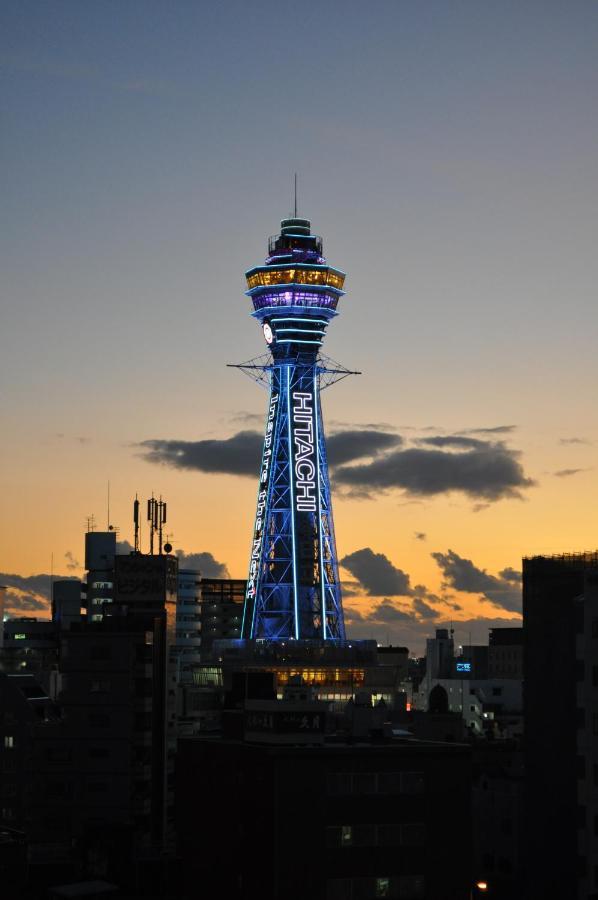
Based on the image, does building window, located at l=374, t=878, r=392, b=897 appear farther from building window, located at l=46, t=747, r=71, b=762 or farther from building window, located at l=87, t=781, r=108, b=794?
building window, located at l=46, t=747, r=71, b=762

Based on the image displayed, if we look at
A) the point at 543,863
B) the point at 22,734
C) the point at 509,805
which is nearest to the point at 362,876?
the point at 543,863

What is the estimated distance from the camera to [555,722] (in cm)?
10650

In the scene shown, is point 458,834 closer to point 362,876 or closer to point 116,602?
point 362,876

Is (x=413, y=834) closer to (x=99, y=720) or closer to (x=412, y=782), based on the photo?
(x=412, y=782)

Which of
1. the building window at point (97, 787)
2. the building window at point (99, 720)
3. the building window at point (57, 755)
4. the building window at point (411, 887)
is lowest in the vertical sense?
the building window at point (411, 887)

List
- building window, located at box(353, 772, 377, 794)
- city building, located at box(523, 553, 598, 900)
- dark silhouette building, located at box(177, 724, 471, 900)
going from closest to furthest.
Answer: dark silhouette building, located at box(177, 724, 471, 900)
building window, located at box(353, 772, 377, 794)
city building, located at box(523, 553, 598, 900)

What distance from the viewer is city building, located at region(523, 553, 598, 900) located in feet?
339

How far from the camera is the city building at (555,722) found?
103438 mm

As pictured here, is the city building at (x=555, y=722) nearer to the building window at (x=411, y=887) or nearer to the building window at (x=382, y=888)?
the building window at (x=411, y=887)

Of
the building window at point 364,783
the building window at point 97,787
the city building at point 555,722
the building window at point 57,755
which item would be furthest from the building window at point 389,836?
the building window at point 57,755

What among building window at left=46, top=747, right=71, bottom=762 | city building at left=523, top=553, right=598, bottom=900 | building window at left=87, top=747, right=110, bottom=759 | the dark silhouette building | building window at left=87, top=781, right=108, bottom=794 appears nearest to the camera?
the dark silhouette building

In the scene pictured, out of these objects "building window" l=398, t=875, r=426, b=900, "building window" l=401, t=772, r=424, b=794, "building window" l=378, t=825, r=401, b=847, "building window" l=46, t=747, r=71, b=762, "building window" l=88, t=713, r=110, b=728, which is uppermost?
"building window" l=88, t=713, r=110, b=728

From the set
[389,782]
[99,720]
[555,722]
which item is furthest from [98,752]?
[389,782]

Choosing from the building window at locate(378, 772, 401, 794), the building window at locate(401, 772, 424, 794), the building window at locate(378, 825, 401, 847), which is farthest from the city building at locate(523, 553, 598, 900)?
the building window at locate(378, 825, 401, 847)
